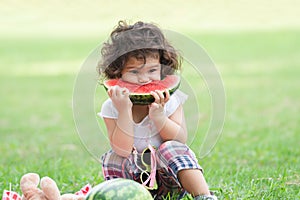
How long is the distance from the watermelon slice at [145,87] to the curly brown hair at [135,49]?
87 millimetres

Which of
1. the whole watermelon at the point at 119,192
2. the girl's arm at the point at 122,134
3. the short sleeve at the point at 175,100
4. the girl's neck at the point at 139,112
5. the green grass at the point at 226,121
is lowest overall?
the green grass at the point at 226,121

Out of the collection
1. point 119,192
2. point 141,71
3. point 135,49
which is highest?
point 135,49

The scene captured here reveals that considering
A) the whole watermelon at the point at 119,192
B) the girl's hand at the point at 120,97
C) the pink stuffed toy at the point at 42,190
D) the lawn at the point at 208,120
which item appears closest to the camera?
the whole watermelon at the point at 119,192

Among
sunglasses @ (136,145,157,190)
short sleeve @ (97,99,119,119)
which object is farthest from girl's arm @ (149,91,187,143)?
short sleeve @ (97,99,119,119)

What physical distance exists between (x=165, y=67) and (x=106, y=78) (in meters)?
0.39

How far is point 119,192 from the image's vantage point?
3146mm

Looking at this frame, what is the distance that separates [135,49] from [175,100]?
422mm

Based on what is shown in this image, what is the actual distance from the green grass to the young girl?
355 mm

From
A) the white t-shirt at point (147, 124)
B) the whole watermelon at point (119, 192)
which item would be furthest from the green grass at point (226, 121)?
the whole watermelon at point (119, 192)

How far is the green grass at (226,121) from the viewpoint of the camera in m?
4.55

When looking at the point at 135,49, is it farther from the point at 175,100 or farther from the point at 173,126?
the point at 173,126

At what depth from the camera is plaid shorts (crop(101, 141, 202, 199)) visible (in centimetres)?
371

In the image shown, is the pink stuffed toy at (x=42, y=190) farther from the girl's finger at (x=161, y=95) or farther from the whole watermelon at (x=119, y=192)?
the girl's finger at (x=161, y=95)

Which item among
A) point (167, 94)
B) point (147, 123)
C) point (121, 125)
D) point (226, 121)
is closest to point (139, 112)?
point (147, 123)
